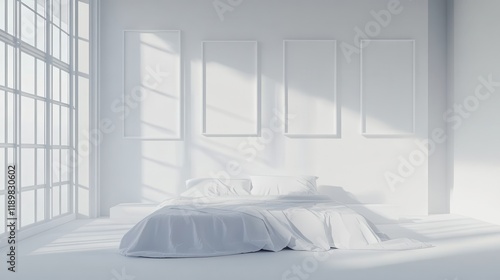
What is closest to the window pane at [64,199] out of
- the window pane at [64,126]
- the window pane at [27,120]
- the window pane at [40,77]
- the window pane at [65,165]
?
the window pane at [65,165]

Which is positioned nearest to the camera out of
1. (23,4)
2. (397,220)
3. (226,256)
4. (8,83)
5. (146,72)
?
(226,256)

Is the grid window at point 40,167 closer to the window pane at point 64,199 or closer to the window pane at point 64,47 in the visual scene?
the window pane at point 64,199

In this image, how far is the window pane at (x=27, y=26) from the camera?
6441mm

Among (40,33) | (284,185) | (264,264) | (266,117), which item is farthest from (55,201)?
(264,264)

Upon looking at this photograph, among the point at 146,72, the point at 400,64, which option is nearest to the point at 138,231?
the point at 146,72

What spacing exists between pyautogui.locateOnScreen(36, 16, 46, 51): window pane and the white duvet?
268 cm

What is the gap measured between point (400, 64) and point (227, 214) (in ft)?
14.0

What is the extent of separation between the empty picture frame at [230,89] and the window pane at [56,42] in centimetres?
201

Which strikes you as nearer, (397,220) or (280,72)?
(397,220)

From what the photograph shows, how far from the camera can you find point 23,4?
254 inches

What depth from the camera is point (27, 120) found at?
6590 millimetres

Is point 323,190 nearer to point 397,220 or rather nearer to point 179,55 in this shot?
point 397,220

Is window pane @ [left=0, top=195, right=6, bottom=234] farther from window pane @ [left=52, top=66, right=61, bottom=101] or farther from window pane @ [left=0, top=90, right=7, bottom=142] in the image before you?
window pane @ [left=52, top=66, right=61, bottom=101]

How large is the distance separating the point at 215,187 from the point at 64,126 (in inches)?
86.1
